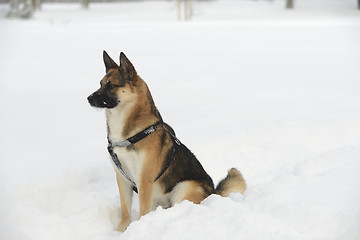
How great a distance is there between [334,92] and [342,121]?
3205 mm

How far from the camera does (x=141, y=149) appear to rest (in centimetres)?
369

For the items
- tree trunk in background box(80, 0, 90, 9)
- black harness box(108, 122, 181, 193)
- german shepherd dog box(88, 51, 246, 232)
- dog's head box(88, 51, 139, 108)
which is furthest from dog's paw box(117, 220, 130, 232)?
tree trunk in background box(80, 0, 90, 9)

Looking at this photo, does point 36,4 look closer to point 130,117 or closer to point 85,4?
point 85,4

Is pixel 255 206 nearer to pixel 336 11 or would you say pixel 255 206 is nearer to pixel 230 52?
pixel 230 52

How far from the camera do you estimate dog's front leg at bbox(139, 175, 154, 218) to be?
3727 mm

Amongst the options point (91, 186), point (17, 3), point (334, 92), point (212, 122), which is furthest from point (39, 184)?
point (17, 3)

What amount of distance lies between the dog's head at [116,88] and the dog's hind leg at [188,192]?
0.89m

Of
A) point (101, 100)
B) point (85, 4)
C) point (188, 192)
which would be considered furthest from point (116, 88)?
point (85, 4)

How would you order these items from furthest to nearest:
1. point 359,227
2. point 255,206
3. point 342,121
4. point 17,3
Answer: point 17,3 < point 342,121 < point 255,206 < point 359,227

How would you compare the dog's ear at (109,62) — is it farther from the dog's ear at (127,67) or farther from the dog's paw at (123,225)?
the dog's paw at (123,225)

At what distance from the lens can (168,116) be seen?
26.5 ft

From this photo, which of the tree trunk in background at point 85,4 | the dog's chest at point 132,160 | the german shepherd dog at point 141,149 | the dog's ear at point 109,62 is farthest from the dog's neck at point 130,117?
the tree trunk in background at point 85,4

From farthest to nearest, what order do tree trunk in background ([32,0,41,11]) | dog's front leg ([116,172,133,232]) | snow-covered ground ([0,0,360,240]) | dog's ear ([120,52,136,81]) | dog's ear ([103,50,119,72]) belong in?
tree trunk in background ([32,0,41,11]) < dog's front leg ([116,172,133,232]) < dog's ear ([103,50,119,72]) < dog's ear ([120,52,136,81]) < snow-covered ground ([0,0,360,240])

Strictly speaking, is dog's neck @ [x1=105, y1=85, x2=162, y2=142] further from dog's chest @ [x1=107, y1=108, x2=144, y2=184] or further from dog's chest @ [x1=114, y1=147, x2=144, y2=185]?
dog's chest @ [x1=114, y1=147, x2=144, y2=185]
